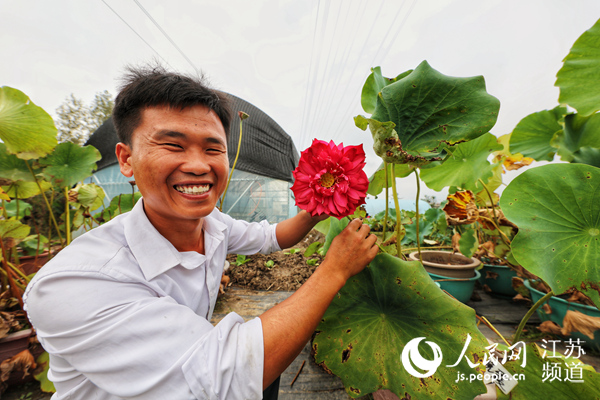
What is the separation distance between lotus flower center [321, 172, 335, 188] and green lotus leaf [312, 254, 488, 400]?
12.1 inches

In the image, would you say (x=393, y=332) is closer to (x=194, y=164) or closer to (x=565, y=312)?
(x=194, y=164)

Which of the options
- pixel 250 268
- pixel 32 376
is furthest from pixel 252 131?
pixel 32 376

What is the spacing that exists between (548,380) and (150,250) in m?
1.21

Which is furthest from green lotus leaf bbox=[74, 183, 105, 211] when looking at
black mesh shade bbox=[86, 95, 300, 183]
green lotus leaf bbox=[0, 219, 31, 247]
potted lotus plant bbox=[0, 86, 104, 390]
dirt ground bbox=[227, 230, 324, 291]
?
black mesh shade bbox=[86, 95, 300, 183]

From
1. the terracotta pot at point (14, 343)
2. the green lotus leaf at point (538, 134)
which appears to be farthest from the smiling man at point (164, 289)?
the green lotus leaf at point (538, 134)

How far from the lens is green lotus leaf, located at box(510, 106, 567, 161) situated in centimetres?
151

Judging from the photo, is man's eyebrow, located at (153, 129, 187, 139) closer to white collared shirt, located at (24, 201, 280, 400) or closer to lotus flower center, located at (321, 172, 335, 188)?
white collared shirt, located at (24, 201, 280, 400)

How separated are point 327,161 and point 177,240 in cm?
72

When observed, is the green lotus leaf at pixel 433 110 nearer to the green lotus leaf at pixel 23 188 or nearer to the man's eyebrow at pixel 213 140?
the man's eyebrow at pixel 213 140

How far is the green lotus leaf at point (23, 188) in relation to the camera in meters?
1.78

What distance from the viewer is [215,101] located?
34.0 inches

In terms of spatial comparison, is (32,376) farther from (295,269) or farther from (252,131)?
(252,131)

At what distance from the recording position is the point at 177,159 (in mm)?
749

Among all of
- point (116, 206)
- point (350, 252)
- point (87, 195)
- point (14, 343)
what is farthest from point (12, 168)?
point (350, 252)
